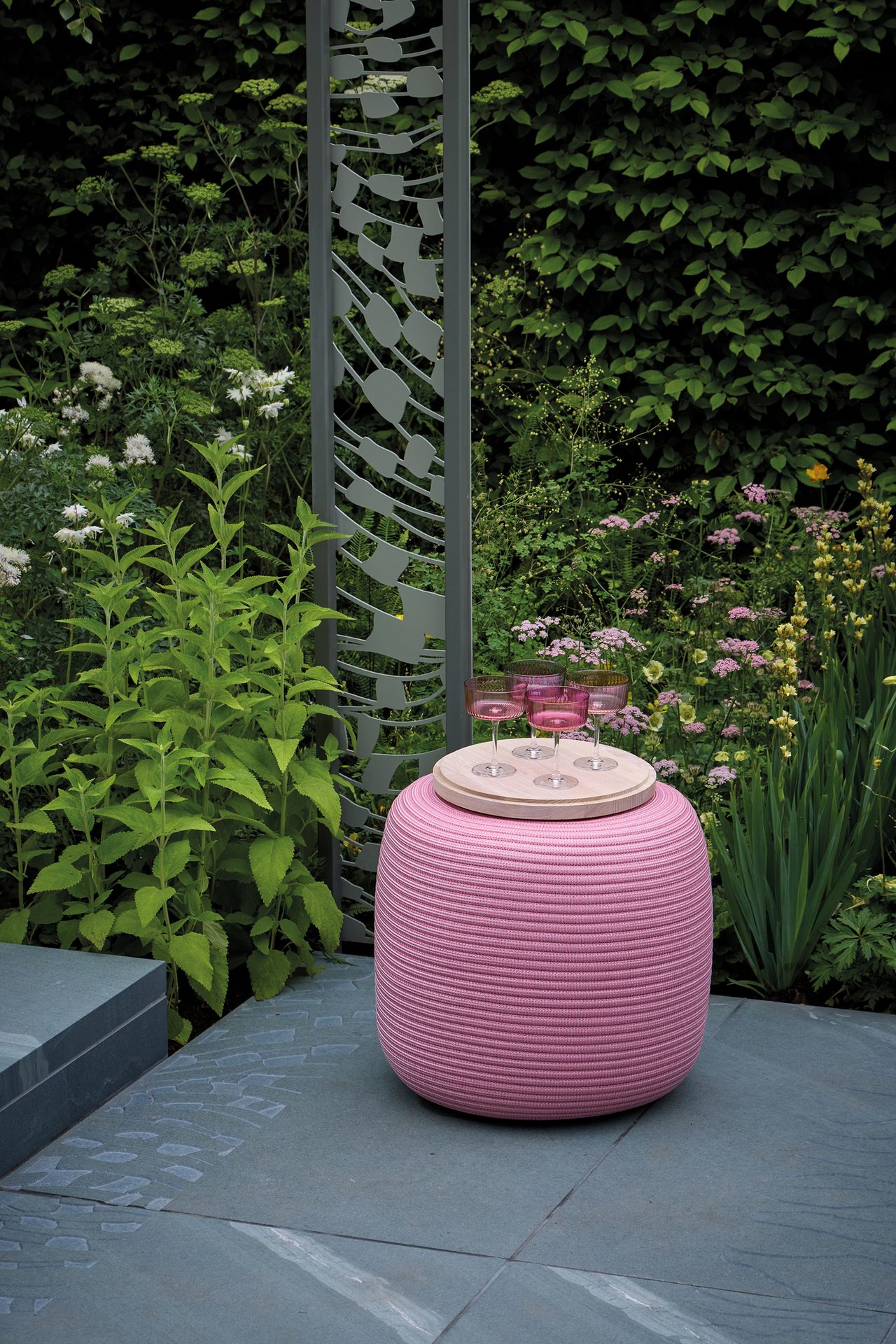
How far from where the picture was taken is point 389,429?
495 centimetres

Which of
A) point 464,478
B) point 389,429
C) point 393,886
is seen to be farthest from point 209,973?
point 389,429

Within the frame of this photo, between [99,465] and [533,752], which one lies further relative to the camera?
[99,465]

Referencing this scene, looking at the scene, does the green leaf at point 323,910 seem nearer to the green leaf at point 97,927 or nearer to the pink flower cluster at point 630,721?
the green leaf at point 97,927

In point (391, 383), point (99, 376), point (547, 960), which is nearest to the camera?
point (547, 960)

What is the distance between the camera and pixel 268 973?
10.6 feet

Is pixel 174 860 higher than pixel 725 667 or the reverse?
the reverse

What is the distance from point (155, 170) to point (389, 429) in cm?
160

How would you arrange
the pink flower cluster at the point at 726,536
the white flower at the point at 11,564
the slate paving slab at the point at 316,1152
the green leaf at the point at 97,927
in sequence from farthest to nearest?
the pink flower cluster at the point at 726,536
the white flower at the point at 11,564
the green leaf at the point at 97,927
the slate paving slab at the point at 316,1152

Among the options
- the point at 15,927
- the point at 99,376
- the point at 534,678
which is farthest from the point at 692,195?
the point at 15,927

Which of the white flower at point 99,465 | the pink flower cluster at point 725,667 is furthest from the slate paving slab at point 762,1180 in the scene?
the white flower at point 99,465

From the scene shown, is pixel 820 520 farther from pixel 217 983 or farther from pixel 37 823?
pixel 37 823

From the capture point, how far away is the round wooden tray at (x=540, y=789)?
2.63m

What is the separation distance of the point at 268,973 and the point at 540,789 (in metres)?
0.89

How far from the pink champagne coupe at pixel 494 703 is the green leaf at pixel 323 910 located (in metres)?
0.57
